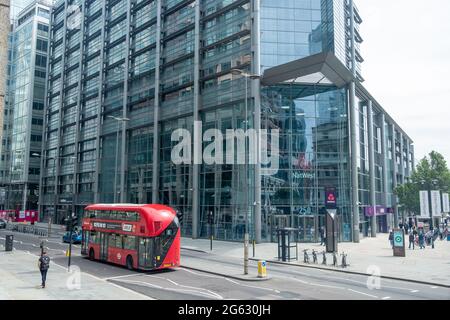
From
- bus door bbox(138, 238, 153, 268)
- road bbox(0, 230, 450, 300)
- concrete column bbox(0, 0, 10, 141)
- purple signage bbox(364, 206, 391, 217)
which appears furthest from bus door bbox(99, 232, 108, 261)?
purple signage bbox(364, 206, 391, 217)

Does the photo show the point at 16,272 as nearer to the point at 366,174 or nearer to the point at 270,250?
the point at 270,250

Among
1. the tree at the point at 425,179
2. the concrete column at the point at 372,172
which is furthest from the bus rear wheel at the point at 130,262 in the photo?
the tree at the point at 425,179

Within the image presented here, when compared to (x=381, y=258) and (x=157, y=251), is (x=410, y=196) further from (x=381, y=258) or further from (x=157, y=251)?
(x=157, y=251)

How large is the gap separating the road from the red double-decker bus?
0.69 metres

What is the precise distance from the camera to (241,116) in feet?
144

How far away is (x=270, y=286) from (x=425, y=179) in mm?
47465

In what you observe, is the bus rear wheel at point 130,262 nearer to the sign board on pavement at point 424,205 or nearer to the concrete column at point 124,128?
the sign board on pavement at point 424,205

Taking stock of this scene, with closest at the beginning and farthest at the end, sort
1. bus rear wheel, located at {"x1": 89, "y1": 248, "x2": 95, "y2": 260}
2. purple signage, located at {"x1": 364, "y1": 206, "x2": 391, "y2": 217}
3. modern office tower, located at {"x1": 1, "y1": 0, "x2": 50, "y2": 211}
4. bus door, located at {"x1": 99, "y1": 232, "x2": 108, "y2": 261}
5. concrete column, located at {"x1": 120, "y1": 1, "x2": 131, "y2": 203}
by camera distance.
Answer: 1. bus door, located at {"x1": 99, "y1": 232, "x2": 108, "y2": 261}
2. bus rear wheel, located at {"x1": 89, "y1": 248, "x2": 95, "y2": 260}
3. purple signage, located at {"x1": 364, "y1": 206, "x2": 391, "y2": 217}
4. concrete column, located at {"x1": 120, "y1": 1, "x2": 131, "y2": 203}
5. modern office tower, located at {"x1": 1, "y1": 0, "x2": 50, "y2": 211}

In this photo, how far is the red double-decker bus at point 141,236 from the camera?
22.2 m

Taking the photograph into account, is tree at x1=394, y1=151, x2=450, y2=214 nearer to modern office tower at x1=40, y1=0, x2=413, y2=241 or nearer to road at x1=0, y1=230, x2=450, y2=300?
modern office tower at x1=40, y1=0, x2=413, y2=241

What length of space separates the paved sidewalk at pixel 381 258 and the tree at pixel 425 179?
21.0 m

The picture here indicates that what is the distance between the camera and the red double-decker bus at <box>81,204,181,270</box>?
73.0ft
